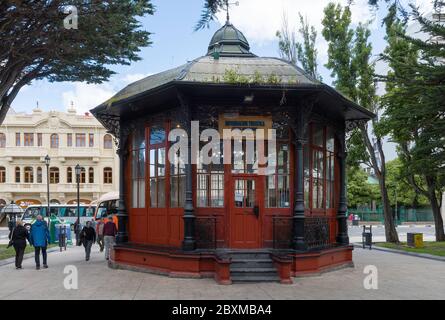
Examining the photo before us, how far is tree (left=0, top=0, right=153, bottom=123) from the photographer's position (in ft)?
46.5

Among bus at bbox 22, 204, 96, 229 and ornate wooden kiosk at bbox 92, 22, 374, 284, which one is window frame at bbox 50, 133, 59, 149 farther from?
ornate wooden kiosk at bbox 92, 22, 374, 284

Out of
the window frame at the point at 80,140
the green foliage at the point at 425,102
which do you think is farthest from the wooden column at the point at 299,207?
the window frame at the point at 80,140

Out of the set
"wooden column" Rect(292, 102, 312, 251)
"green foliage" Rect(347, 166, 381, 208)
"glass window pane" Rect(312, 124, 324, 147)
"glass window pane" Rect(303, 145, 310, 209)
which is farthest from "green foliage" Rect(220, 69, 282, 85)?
"green foliage" Rect(347, 166, 381, 208)

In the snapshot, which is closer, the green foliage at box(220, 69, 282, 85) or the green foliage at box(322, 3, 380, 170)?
the green foliage at box(220, 69, 282, 85)

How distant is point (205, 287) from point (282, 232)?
10.1 feet

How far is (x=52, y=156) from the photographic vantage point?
65688 millimetres

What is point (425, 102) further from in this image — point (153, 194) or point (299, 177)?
point (153, 194)

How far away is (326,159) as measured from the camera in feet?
52.7

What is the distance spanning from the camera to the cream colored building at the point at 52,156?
65.2 metres

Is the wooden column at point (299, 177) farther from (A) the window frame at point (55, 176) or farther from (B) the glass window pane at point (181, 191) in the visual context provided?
(A) the window frame at point (55, 176)

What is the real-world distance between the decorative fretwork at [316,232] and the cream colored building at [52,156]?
2110 inches

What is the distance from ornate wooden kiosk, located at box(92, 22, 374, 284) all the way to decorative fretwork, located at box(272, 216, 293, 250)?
3 centimetres
